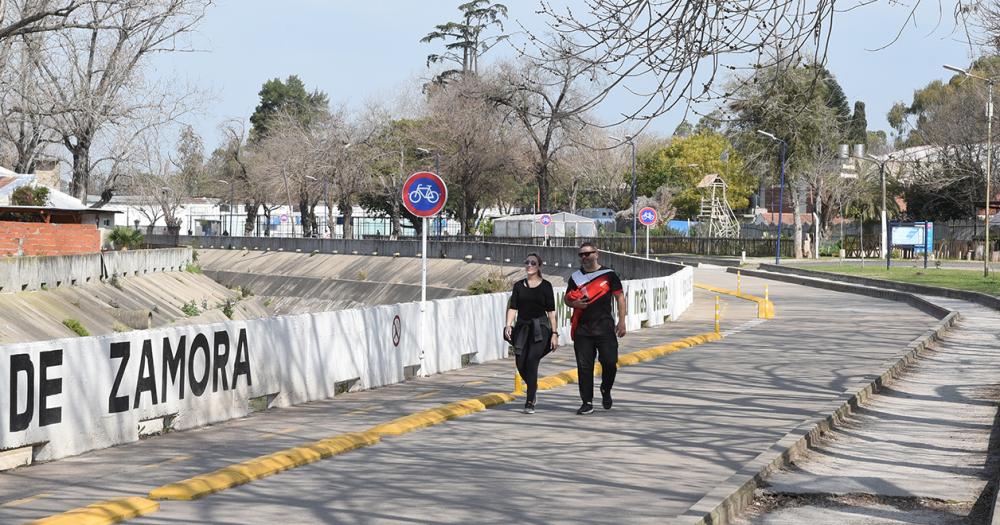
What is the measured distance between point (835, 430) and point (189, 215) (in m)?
132

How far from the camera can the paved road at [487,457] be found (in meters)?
8.57

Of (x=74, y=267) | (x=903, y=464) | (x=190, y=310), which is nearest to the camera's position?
(x=903, y=464)

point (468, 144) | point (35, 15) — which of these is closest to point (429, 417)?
point (35, 15)

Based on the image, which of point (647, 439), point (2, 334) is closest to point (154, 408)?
point (647, 439)

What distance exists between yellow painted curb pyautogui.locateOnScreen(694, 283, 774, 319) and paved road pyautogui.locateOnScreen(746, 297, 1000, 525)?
550 inches

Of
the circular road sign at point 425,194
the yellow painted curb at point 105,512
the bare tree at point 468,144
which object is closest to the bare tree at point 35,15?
the circular road sign at point 425,194

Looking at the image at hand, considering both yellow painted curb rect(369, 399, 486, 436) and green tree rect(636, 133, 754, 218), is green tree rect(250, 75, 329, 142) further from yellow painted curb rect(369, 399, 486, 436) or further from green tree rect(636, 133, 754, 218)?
yellow painted curb rect(369, 399, 486, 436)

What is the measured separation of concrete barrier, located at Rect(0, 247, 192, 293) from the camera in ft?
127

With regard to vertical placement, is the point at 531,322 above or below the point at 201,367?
above

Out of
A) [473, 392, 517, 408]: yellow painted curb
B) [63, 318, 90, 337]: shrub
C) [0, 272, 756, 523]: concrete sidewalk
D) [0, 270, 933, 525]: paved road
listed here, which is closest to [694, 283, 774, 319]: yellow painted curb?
[0, 270, 933, 525]: paved road

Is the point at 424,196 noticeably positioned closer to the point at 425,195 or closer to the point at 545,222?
the point at 425,195

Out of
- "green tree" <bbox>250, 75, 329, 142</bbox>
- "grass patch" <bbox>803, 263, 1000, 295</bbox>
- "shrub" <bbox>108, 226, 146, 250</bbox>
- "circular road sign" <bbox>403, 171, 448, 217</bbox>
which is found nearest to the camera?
"circular road sign" <bbox>403, 171, 448, 217</bbox>

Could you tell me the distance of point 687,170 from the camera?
12256 centimetres

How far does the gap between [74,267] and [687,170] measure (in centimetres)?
8426
